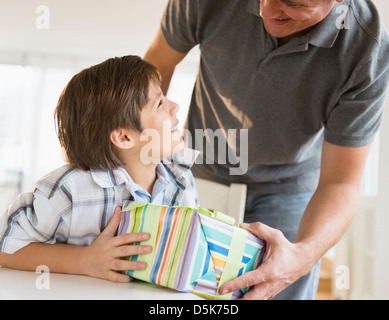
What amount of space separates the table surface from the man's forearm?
414 mm

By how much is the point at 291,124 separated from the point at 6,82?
5.28m

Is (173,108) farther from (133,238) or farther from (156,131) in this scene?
(133,238)

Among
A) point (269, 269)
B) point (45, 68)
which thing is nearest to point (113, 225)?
point (269, 269)

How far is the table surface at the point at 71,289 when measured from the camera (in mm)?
616

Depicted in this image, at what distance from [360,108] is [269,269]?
1.68ft

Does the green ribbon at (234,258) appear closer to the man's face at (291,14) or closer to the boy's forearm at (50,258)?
the boy's forearm at (50,258)

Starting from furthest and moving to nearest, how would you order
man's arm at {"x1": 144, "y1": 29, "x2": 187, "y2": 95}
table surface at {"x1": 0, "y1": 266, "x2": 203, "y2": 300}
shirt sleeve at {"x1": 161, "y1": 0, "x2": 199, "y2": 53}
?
1. man's arm at {"x1": 144, "y1": 29, "x2": 187, "y2": 95}
2. shirt sleeve at {"x1": 161, "y1": 0, "x2": 199, "y2": 53}
3. table surface at {"x1": 0, "y1": 266, "x2": 203, "y2": 300}

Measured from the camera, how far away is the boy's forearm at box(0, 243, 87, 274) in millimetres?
761

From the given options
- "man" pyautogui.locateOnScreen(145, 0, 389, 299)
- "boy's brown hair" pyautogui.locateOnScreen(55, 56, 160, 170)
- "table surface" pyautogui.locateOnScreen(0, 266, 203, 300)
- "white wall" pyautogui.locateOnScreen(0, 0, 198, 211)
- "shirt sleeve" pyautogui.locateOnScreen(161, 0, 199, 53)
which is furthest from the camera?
"white wall" pyautogui.locateOnScreen(0, 0, 198, 211)

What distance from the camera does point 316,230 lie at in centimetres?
102

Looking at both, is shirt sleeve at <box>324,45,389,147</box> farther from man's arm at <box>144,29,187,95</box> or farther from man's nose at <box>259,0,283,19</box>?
man's arm at <box>144,29,187,95</box>

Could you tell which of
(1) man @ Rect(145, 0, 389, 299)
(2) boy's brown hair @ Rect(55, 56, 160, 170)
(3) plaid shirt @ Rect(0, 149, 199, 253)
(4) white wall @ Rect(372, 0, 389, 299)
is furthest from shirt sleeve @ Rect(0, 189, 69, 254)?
(4) white wall @ Rect(372, 0, 389, 299)
